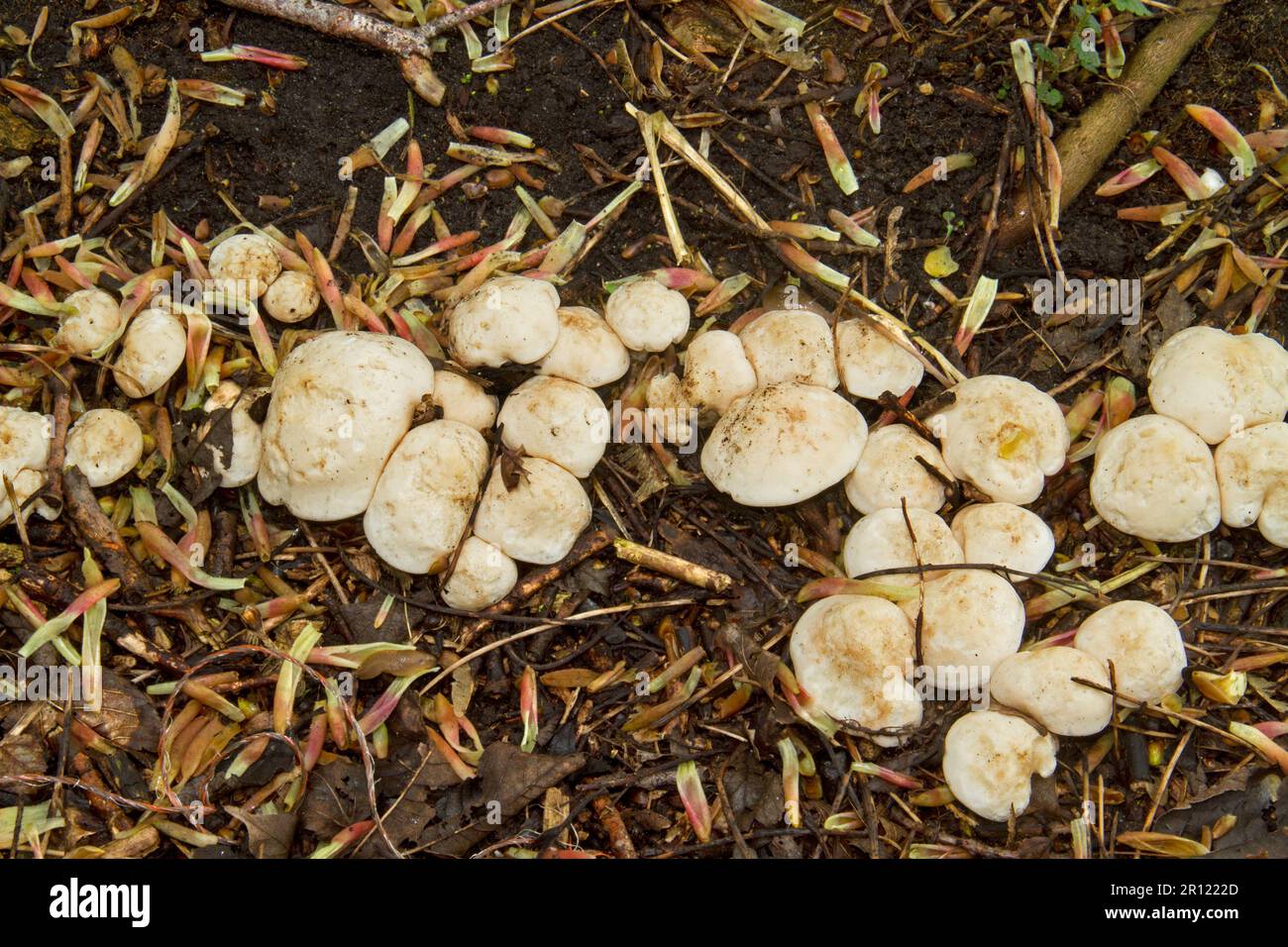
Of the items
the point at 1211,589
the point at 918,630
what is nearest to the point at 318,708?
the point at 918,630

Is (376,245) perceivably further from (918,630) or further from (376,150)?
(918,630)

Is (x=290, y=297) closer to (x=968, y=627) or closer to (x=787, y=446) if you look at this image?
(x=787, y=446)

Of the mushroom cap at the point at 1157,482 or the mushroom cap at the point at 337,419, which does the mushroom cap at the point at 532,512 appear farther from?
the mushroom cap at the point at 1157,482

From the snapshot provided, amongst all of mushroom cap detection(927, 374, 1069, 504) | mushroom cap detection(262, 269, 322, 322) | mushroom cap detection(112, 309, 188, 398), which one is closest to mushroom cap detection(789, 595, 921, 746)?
mushroom cap detection(927, 374, 1069, 504)

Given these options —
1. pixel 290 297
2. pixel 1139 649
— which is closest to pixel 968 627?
pixel 1139 649

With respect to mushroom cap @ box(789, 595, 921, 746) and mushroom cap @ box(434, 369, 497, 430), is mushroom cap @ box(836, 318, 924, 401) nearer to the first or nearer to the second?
mushroom cap @ box(789, 595, 921, 746)
